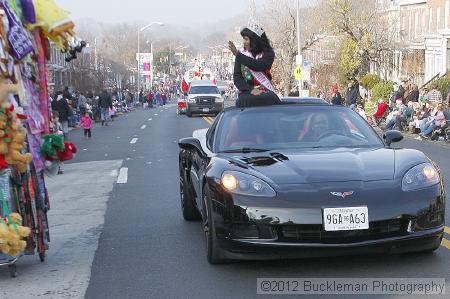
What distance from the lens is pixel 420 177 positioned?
605 cm

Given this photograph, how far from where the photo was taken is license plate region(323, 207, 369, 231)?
5.59 meters

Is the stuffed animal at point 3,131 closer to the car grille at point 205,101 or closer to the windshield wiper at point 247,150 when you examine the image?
the windshield wiper at point 247,150

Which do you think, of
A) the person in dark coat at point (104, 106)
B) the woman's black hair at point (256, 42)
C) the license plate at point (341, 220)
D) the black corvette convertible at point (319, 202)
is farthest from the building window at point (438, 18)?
the license plate at point (341, 220)

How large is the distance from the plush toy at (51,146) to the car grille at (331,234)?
1981 millimetres

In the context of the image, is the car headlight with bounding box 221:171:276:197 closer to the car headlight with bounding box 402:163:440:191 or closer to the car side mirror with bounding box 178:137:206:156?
the car headlight with bounding box 402:163:440:191

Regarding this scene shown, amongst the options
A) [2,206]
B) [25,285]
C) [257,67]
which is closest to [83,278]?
[25,285]

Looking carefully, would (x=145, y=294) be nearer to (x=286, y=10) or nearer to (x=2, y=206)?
(x=2, y=206)

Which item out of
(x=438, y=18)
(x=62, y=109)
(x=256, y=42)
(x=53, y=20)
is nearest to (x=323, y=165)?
(x=53, y=20)

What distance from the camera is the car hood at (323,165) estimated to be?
19.4 feet

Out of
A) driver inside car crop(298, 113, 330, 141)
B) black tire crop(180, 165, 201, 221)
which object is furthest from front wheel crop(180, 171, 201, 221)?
driver inside car crop(298, 113, 330, 141)

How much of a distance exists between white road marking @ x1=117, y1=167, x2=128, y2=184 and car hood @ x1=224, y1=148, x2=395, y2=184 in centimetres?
659

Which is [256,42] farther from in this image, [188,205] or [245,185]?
[245,185]

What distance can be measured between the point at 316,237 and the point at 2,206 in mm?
2399

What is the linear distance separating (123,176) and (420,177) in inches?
336
